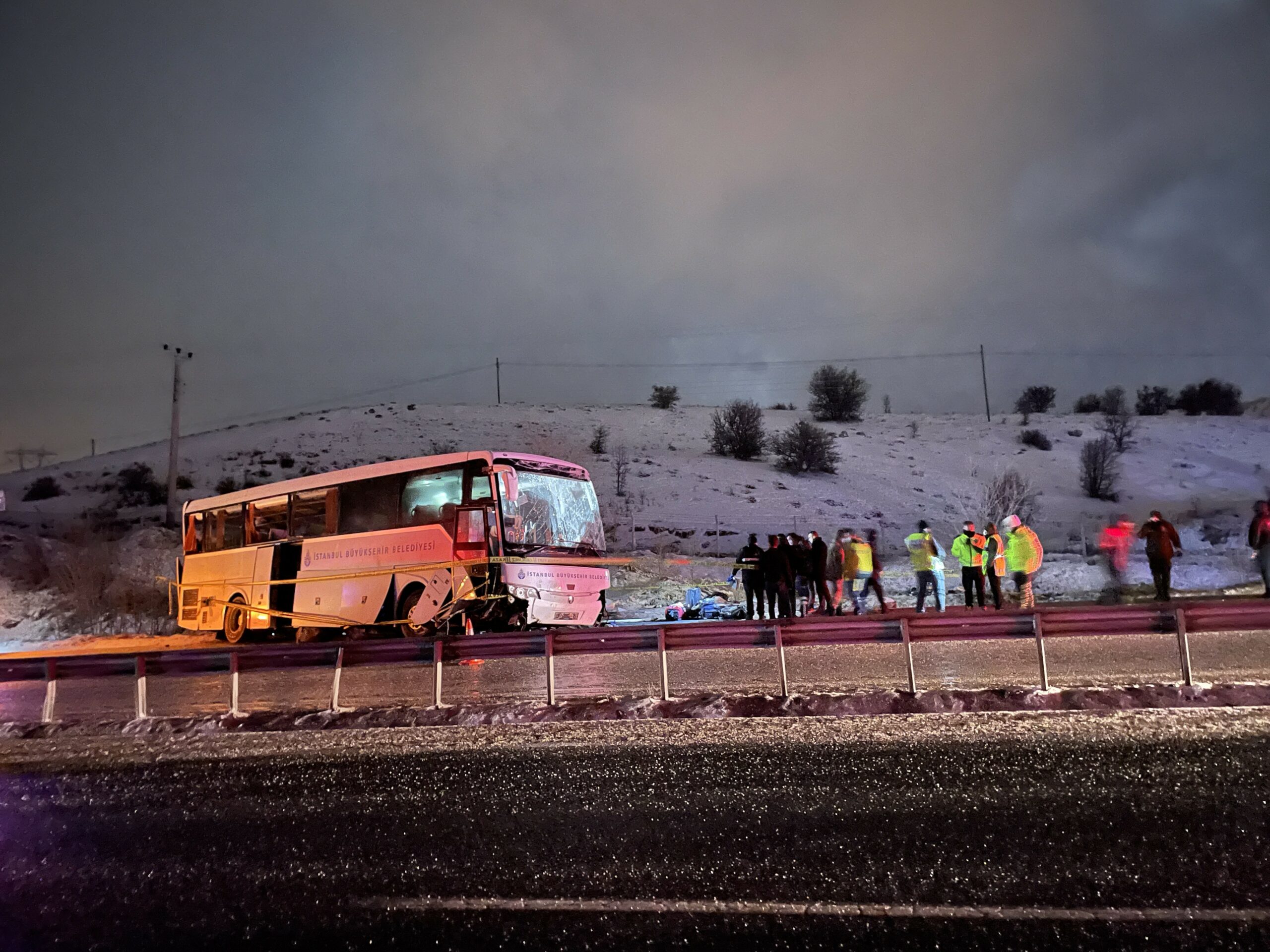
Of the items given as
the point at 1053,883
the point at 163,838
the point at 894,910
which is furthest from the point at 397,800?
the point at 1053,883

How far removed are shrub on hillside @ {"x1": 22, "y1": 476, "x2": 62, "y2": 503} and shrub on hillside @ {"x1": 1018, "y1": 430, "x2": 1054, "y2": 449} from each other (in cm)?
7176

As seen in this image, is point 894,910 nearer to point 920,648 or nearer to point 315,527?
point 920,648

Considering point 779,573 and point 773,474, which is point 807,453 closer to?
point 773,474

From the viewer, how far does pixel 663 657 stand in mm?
11094

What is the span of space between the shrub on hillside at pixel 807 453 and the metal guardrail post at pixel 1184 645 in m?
51.7

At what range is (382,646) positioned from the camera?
39.0ft

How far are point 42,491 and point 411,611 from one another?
6027cm

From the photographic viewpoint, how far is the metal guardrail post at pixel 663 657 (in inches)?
434

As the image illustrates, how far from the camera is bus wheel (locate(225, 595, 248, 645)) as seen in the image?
22.5 m

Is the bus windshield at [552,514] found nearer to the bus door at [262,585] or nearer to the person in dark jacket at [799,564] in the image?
the person in dark jacket at [799,564]

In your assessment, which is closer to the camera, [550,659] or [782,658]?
[782,658]

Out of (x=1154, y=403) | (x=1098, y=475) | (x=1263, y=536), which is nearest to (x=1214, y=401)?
(x=1154, y=403)

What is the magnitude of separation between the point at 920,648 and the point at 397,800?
37.7ft

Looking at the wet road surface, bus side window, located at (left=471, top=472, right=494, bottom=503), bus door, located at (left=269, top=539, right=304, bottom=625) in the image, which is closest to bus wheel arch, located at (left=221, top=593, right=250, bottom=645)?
bus door, located at (left=269, top=539, right=304, bottom=625)
